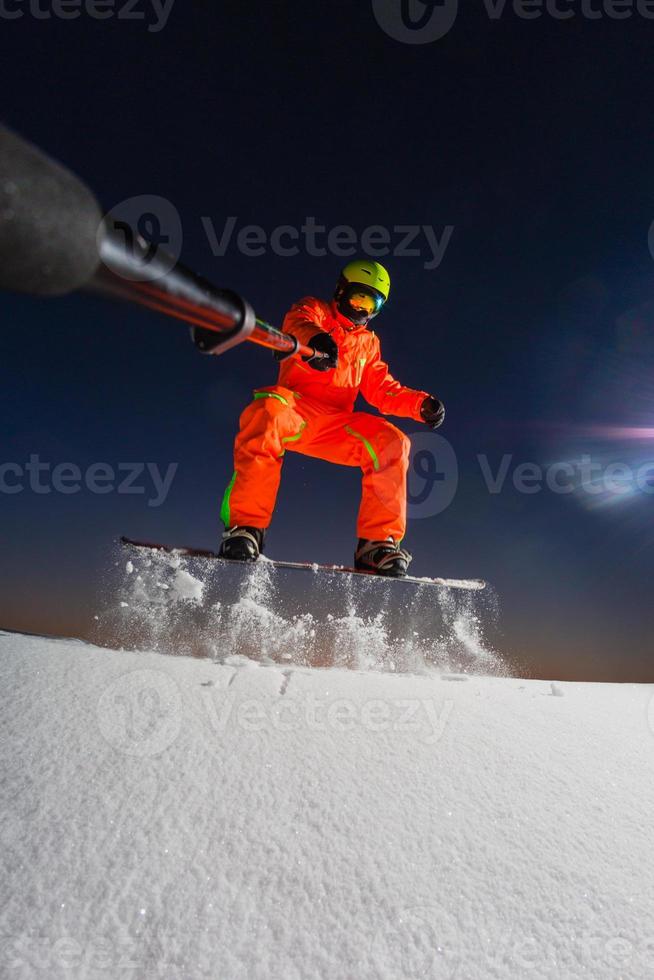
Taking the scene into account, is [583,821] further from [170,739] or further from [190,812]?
[170,739]

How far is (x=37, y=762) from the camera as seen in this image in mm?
1582

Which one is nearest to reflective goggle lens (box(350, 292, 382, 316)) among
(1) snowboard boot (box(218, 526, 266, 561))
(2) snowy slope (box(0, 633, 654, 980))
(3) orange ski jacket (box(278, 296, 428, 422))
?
(3) orange ski jacket (box(278, 296, 428, 422))

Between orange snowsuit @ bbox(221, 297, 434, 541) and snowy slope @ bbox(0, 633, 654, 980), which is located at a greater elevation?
orange snowsuit @ bbox(221, 297, 434, 541)

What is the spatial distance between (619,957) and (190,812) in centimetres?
125

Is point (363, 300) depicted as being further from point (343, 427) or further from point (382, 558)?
point (382, 558)

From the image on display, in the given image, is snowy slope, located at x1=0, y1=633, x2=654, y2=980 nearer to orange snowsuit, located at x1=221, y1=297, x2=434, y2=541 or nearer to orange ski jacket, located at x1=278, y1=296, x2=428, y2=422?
orange snowsuit, located at x1=221, y1=297, x2=434, y2=541

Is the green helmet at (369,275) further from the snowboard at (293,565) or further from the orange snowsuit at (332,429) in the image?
the snowboard at (293,565)

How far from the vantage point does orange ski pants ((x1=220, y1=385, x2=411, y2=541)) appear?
374 centimetres

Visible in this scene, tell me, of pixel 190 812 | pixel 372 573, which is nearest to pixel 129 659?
pixel 190 812

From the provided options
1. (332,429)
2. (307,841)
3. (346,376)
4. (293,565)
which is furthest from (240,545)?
(307,841)

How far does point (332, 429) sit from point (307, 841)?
11.9 feet

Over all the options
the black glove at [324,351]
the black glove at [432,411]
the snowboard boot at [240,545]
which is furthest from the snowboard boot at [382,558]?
the black glove at [324,351]

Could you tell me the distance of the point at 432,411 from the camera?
180 inches

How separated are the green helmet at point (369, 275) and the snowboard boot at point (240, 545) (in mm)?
2863
